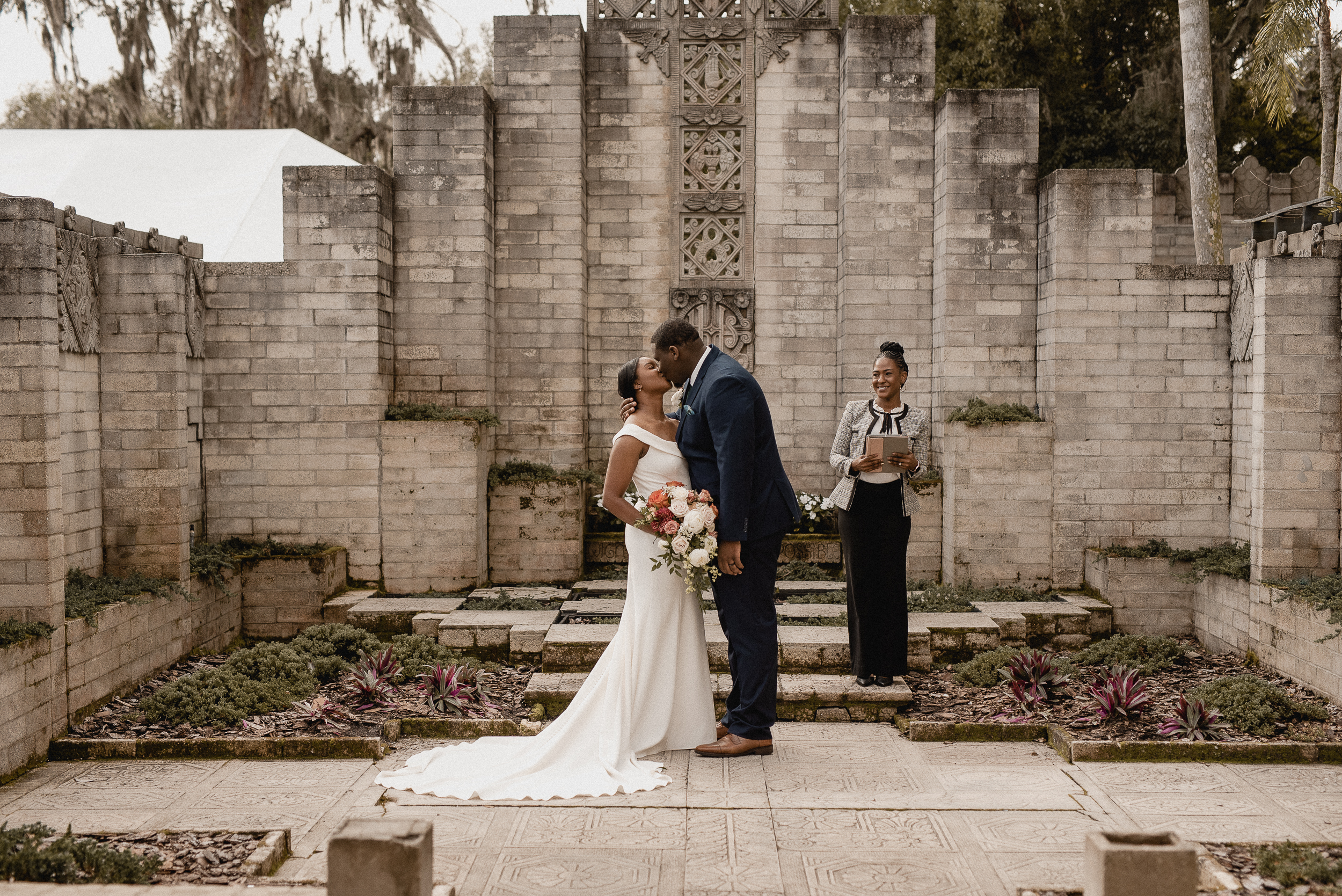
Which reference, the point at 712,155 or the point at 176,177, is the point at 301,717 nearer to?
the point at 712,155

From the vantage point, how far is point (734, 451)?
5059 millimetres

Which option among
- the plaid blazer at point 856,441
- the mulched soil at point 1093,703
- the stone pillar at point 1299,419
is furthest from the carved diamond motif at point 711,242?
the mulched soil at point 1093,703

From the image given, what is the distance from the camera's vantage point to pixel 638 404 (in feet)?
17.6

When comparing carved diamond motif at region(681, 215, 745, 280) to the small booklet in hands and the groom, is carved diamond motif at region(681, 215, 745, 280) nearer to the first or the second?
the small booklet in hands

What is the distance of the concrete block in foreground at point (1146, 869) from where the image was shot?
9.81 feet

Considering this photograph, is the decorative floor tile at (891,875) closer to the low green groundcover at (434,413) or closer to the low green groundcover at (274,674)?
the low green groundcover at (274,674)

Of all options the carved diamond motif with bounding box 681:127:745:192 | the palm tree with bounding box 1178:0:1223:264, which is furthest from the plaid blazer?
the palm tree with bounding box 1178:0:1223:264

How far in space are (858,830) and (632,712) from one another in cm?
133

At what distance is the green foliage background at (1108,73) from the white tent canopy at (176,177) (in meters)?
9.62

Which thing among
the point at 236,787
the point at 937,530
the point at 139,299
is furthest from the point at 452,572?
the point at 937,530

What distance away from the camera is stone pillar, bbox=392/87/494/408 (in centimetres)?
934

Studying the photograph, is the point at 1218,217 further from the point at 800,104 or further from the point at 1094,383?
the point at 800,104

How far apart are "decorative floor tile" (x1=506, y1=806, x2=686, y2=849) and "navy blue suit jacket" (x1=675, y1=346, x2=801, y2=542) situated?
1413mm

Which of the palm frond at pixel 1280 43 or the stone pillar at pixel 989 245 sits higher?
the palm frond at pixel 1280 43
